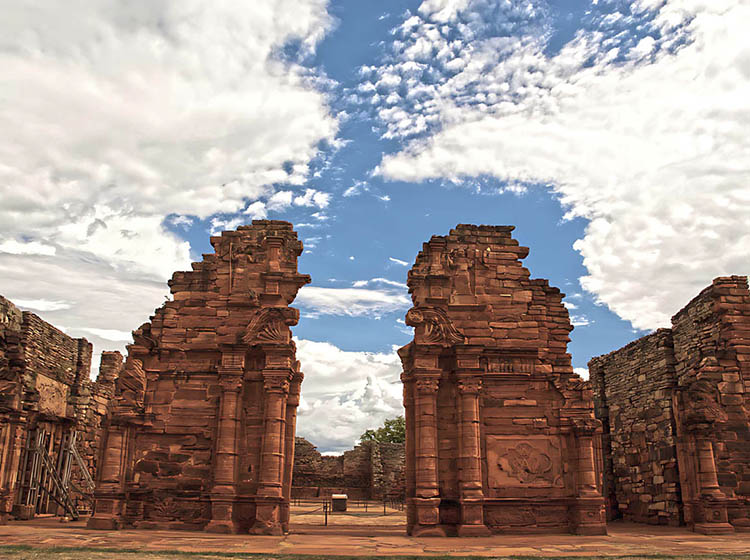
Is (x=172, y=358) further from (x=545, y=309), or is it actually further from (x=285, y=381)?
(x=545, y=309)

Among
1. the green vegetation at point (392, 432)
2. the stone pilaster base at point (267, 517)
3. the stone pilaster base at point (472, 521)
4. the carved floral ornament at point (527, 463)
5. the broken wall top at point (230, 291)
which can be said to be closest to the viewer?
the stone pilaster base at point (267, 517)

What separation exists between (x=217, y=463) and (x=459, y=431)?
575cm

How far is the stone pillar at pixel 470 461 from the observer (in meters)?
13.9

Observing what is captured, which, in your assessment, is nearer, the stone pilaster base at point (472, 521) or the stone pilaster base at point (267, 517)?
the stone pilaster base at point (267, 517)

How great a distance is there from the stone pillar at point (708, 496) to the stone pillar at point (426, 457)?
7448 millimetres

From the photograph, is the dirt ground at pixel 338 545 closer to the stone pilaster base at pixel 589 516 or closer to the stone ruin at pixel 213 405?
the stone pilaster base at pixel 589 516

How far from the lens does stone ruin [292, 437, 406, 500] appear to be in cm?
3372

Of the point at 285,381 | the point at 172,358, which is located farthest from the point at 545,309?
the point at 172,358

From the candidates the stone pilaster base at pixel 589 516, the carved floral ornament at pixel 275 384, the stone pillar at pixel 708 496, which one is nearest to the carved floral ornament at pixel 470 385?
the stone pilaster base at pixel 589 516

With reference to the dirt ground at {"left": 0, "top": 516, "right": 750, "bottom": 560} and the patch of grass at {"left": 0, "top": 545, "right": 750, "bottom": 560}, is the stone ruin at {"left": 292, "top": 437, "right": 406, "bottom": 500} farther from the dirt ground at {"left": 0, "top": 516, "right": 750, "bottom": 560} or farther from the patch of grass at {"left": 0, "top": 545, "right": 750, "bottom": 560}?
the patch of grass at {"left": 0, "top": 545, "right": 750, "bottom": 560}

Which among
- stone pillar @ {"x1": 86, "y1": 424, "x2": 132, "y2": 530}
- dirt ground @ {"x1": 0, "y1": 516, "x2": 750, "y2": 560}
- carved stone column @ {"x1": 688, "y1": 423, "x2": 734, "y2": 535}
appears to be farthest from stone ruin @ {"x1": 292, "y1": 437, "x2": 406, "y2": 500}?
stone pillar @ {"x1": 86, "y1": 424, "x2": 132, "y2": 530}

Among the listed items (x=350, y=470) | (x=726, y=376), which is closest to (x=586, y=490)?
(x=726, y=376)

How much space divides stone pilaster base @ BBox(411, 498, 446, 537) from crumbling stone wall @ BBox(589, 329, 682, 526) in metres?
9.20

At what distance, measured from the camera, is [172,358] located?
607 inches
